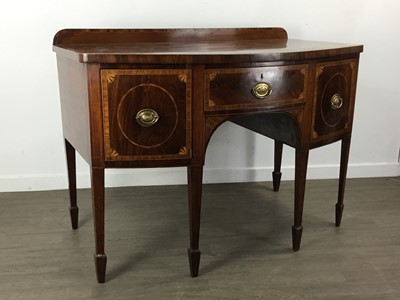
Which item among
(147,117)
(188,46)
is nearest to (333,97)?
(188,46)

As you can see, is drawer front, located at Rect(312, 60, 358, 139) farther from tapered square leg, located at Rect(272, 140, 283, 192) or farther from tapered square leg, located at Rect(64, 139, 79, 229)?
tapered square leg, located at Rect(64, 139, 79, 229)

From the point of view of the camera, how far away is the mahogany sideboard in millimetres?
1180

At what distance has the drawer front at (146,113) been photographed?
1.18m

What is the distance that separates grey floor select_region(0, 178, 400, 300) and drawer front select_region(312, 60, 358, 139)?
0.43 metres

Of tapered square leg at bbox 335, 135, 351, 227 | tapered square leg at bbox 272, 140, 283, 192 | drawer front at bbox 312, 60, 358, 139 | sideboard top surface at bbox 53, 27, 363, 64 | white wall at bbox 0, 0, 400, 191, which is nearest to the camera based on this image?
sideboard top surface at bbox 53, 27, 363, 64

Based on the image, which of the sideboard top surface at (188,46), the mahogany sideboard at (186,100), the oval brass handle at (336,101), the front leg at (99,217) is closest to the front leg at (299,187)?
the mahogany sideboard at (186,100)

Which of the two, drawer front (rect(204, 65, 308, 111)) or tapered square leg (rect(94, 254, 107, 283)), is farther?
tapered square leg (rect(94, 254, 107, 283))

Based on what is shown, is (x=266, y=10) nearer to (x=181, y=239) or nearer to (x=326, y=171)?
(x=326, y=171)

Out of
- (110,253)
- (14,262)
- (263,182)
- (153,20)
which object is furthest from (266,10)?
(14,262)

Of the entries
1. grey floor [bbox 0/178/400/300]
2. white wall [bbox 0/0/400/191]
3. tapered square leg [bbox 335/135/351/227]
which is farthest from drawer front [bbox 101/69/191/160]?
white wall [bbox 0/0/400/191]

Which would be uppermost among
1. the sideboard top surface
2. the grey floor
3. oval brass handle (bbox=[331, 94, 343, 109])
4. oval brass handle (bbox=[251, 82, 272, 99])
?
the sideboard top surface

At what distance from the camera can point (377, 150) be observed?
2320mm

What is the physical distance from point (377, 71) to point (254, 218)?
978 millimetres

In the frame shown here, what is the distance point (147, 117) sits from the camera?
121cm
